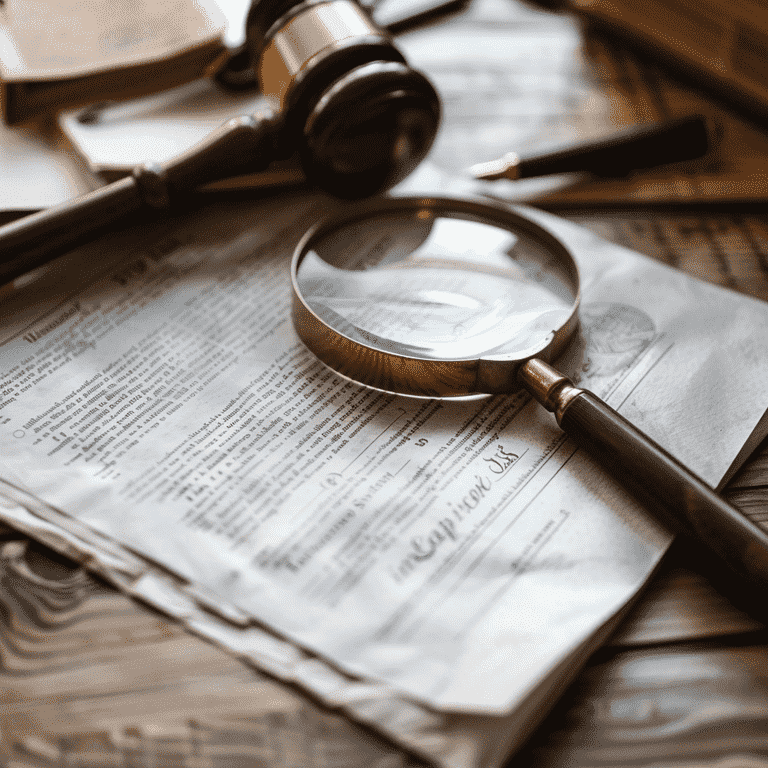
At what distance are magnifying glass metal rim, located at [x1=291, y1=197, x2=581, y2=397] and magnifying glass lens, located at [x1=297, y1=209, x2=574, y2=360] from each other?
0.01 meters

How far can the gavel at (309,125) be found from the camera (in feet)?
2.64

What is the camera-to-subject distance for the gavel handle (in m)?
0.76

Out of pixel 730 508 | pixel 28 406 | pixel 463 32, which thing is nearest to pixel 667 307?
pixel 730 508

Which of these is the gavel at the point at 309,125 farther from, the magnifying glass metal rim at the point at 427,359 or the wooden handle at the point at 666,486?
the wooden handle at the point at 666,486

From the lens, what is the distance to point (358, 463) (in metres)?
0.64

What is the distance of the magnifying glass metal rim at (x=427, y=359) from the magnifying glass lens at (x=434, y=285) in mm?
10

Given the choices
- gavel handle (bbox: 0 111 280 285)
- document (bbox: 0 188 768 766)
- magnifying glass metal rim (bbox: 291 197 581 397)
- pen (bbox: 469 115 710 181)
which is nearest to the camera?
document (bbox: 0 188 768 766)

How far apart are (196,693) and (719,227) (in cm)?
83

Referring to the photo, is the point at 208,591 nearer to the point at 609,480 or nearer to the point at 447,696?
the point at 447,696

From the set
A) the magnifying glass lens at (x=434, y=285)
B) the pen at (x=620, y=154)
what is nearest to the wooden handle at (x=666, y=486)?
the magnifying glass lens at (x=434, y=285)

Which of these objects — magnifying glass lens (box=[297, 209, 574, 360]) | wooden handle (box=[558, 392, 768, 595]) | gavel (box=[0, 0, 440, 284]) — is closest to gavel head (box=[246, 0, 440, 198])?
gavel (box=[0, 0, 440, 284])

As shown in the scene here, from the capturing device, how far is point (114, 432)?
66 cm

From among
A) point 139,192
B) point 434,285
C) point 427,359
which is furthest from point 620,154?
point 139,192

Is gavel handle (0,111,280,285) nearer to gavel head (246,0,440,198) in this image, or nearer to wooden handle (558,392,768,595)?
gavel head (246,0,440,198)
